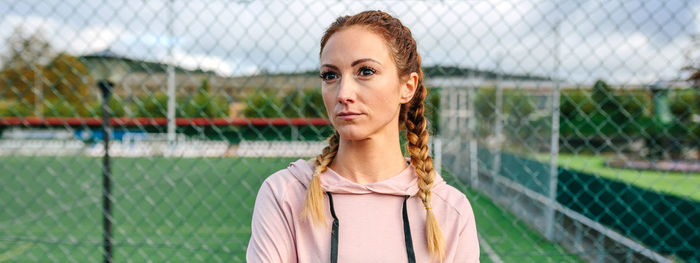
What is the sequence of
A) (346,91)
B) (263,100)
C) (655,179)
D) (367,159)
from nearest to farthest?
(346,91), (367,159), (263,100), (655,179)

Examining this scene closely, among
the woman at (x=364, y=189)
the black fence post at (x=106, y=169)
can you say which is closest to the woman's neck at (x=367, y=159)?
the woman at (x=364, y=189)

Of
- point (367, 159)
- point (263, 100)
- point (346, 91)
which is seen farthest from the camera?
point (263, 100)

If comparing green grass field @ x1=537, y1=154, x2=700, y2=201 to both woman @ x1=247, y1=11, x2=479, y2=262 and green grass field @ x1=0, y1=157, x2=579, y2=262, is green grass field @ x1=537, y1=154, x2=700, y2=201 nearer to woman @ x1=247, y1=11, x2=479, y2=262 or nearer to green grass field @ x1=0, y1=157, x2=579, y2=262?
green grass field @ x1=0, y1=157, x2=579, y2=262

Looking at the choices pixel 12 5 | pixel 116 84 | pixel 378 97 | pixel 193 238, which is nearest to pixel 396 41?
pixel 378 97

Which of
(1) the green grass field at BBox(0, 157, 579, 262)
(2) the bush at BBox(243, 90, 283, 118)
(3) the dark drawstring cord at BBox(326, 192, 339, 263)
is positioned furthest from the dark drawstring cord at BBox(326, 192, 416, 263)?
(1) the green grass field at BBox(0, 157, 579, 262)

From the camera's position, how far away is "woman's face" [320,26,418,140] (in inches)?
37.0

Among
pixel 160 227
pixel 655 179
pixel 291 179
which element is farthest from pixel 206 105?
pixel 160 227

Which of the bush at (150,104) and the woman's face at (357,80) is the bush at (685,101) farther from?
the bush at (150,104)

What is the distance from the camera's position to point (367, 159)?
1037mm

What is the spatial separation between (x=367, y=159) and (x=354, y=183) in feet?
0.20

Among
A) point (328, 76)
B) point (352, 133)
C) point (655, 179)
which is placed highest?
point (328, 76)

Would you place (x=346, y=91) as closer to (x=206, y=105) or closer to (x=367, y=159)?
(x=367, y=159)

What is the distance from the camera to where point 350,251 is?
963 mm

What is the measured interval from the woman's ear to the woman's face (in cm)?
5
